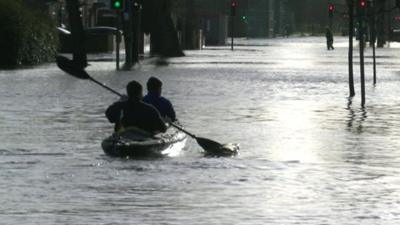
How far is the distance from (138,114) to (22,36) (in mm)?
40106

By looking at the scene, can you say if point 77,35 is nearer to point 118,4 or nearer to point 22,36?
point 22,36

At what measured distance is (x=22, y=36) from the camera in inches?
2338

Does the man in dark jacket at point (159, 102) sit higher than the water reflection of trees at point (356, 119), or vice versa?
the man in dark jacket at point (159, 102)

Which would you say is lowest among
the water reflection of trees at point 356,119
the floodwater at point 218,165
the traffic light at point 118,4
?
the water reflection of trees at point 356,119

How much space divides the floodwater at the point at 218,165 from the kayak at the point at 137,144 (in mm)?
240

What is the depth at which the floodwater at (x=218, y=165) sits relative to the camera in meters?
14.0

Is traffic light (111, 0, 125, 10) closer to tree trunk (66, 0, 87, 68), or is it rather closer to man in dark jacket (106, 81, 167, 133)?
tree trunk (66, 0, 87, 68)

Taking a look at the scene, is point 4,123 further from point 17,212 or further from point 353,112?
point 17,212

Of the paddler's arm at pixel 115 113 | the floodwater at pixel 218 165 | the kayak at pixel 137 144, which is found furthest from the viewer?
the paddler's arm at pixel 115 113

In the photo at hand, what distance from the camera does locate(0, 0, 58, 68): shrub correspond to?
192ft

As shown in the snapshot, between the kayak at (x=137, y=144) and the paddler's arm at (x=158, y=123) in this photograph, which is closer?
the kayak at (x=137, y=144)

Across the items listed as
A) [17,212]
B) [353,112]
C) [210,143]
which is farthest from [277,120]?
[17,212]

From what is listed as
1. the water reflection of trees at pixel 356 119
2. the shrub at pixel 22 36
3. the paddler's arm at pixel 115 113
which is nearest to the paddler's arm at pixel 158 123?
the paddler's arm at pixel 115 113

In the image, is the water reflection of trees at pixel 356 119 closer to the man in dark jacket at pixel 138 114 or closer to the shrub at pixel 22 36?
the man in dark jacket at pixel 138 114
